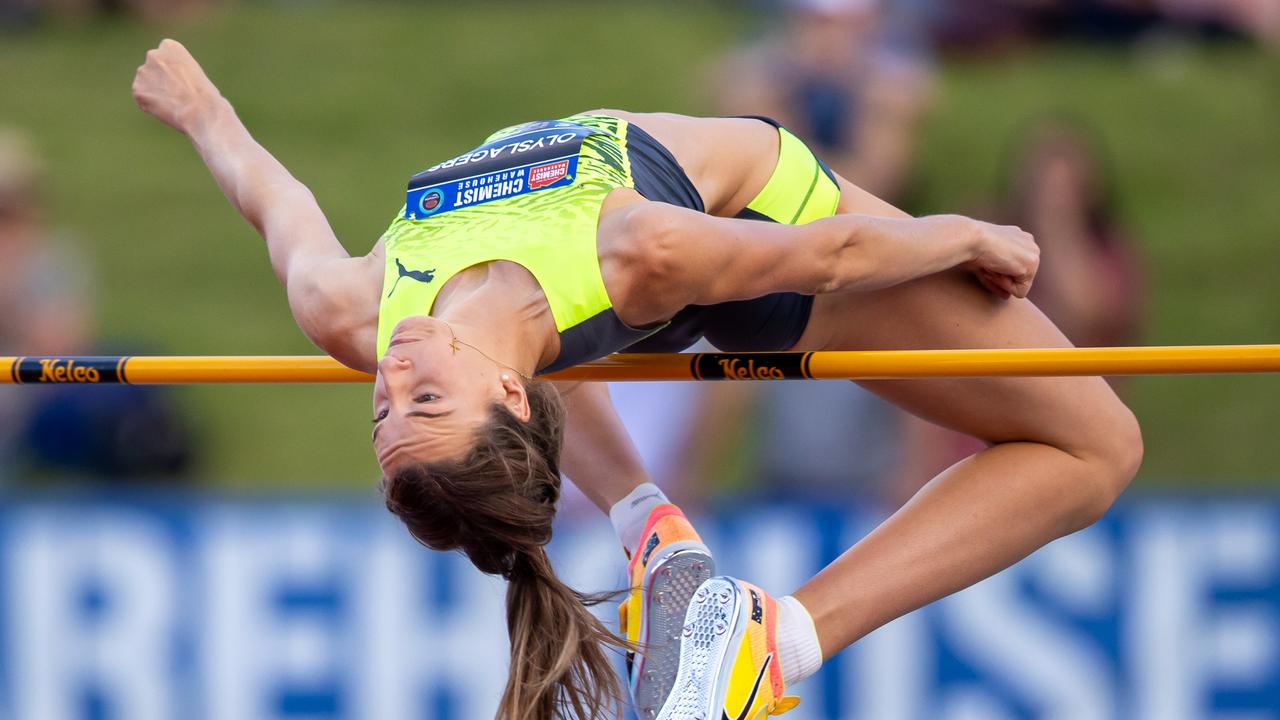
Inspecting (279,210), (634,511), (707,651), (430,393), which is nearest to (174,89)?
(279,210)

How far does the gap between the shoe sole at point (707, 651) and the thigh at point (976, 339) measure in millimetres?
665

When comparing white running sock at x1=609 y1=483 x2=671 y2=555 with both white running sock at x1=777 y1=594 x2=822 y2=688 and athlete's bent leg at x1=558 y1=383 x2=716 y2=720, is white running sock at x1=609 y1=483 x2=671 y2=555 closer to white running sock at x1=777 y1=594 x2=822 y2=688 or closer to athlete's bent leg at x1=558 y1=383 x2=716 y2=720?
athlete's bent leg at x1=558 y1=383 x2=716 y2=720

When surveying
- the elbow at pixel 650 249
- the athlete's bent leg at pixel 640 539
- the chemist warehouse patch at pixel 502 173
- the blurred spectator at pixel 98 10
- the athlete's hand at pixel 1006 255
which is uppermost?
the blurred spectator at pixel 98 10

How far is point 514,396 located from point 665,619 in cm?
84

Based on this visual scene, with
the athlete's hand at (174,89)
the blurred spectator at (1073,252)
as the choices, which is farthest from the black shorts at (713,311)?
the blurred spectator at (1073,252)

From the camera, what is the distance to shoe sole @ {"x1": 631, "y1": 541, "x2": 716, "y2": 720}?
3885mm

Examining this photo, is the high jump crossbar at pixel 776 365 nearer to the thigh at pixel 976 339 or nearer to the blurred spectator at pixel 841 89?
the thigh at pixel 976 339

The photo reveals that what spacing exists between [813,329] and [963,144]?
15.4 feet

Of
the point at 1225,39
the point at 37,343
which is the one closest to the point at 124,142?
the point at 37,343

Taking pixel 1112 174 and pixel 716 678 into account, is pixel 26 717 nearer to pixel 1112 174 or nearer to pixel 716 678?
pixel 716 678

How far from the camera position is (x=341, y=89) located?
9.27 m

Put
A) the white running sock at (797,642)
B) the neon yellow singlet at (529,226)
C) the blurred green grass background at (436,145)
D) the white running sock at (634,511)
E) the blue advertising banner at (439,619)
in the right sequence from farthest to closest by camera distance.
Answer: the blurred green grass background at (436,145)
the blue advertising banner at (439,619)
the white running sock at (634,511)
the white running sock at (797,642)
the neon yellow singlet at (529,226)

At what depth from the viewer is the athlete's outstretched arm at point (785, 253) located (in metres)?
3.36

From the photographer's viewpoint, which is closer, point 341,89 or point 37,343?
point 37,343
